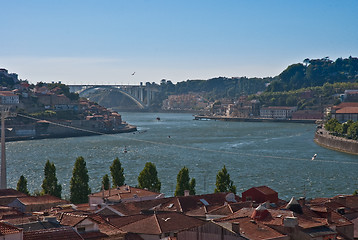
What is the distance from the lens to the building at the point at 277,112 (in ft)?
221

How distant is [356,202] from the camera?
960 centimetres

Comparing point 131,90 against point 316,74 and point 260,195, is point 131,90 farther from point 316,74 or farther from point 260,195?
point 260,195

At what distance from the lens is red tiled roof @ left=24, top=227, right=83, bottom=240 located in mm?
5113

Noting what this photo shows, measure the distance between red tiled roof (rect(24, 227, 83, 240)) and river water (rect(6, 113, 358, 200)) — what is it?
9039 mm

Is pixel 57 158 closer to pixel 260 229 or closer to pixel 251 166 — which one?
pixel 251 166

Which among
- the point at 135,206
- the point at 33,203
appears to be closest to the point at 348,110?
the point at 33,203

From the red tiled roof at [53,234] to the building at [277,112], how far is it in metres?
62.8

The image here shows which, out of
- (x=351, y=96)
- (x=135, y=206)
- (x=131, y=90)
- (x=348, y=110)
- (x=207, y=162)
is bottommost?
(x=207, y=162)

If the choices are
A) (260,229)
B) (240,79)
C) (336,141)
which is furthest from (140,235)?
(240,79)

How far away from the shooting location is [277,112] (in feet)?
225

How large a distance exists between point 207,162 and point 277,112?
47.4m

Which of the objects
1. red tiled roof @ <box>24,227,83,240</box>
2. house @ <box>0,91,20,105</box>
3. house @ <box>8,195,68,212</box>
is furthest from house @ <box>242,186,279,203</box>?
house @ <box>0,91,20,105</box>

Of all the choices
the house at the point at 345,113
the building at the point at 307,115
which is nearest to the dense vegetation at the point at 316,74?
the building at the point at 307,115

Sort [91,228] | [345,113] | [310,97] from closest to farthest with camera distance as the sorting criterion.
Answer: [91,228]
[345,113]
[310,97]
